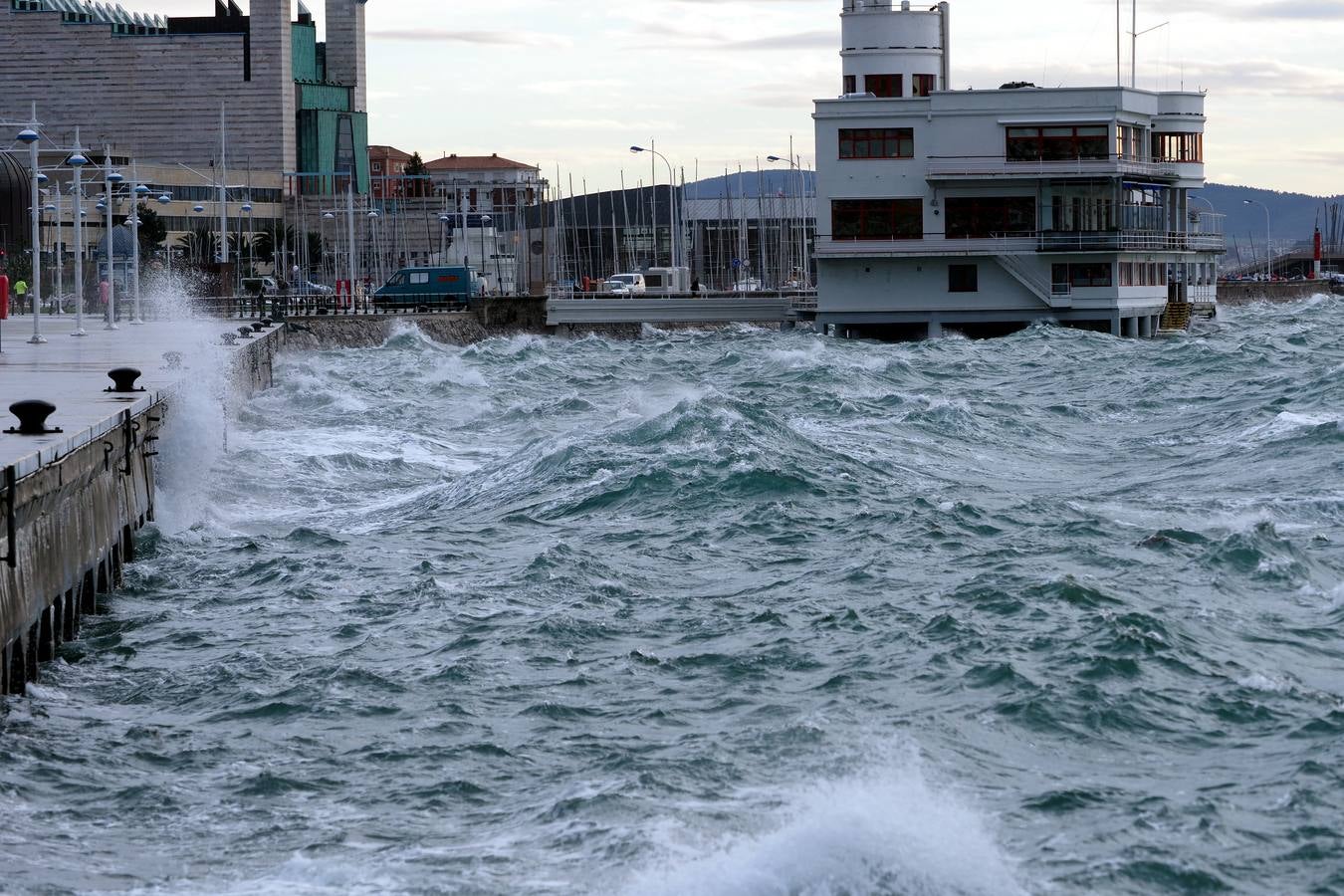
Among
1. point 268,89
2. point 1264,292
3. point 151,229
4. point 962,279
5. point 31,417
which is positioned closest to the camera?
point 31,417

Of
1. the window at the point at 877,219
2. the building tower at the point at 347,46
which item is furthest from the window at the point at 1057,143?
the building tower at the point at 347,46

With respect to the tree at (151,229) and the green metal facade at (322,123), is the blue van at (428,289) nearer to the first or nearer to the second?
the tree at (151,229)

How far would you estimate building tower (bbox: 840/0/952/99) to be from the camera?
76250mm

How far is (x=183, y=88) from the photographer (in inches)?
6432

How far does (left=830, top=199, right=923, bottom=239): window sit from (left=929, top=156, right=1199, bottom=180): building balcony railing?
5.84ft

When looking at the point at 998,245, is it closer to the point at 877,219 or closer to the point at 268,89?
the point at 877,219

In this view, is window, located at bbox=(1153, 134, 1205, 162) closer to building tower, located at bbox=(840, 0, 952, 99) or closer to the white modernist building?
the white modernist building

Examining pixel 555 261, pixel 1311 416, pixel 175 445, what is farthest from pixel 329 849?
pixel 555 261

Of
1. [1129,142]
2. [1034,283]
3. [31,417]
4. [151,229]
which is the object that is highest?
[151,229]

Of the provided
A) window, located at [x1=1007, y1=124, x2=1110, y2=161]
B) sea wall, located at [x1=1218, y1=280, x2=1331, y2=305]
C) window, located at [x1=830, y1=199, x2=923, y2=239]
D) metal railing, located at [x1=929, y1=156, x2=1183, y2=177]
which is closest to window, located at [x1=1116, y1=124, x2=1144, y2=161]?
metal railing, located at [x1=929, y1=156, x2=1183, y2=177]

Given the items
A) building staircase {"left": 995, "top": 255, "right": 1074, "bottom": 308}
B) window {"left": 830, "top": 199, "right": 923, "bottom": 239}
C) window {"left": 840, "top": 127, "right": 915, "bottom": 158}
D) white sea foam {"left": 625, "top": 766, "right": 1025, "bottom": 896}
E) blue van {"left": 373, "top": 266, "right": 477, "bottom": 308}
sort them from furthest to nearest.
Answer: blue van {"left": 373, "top": 266, "right": 477, "bottom": 308} < window {"left": 830, "top": 199, "right": 923, "bottom": 239} < window {"left": 840, "top": 127, "right": 915, "bottom": 158} < building staircase {"left": 995, "top": 255, "right": 1074, "bottom": 308} < white sea foam {"left": 625, "top": 766, "right": 1025, "bottom": 896}

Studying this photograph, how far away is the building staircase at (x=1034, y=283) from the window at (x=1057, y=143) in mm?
4051

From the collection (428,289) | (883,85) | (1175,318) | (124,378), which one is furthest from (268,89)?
(124,378)

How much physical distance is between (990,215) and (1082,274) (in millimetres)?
4215
